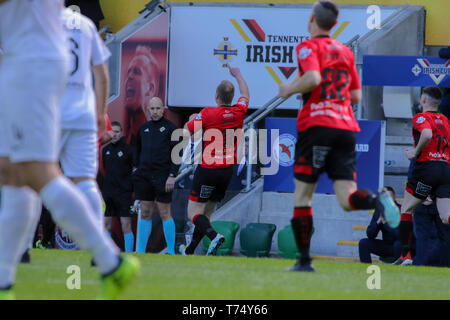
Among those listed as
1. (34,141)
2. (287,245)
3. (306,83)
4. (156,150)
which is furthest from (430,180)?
(34,141)

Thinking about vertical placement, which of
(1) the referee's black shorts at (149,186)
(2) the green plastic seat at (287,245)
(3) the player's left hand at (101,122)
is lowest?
(2) the green plastic seat at (287,245)

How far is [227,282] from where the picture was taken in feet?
19.2

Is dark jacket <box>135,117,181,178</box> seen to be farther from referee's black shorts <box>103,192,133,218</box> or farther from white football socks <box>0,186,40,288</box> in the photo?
white football socks <box>0,186,40,288</box>

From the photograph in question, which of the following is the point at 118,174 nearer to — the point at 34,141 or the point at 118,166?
the point at 118,166

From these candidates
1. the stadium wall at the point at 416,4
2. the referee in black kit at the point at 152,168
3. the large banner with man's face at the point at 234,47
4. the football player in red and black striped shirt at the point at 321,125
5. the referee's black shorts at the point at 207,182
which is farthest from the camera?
the stadium wall at the point at 416,4

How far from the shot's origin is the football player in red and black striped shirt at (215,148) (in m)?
11.0

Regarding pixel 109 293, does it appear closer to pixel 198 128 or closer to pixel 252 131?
pixel 198 128

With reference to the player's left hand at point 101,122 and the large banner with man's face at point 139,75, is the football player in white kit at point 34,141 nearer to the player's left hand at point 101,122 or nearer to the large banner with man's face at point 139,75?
the player's left hand at point 101,122

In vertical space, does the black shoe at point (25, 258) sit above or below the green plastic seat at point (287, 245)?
above

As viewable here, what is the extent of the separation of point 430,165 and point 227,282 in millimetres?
5510

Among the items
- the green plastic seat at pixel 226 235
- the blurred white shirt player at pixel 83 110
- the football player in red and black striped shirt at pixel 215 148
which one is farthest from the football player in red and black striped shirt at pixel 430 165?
the blurred white shirt player at pixel 83 110

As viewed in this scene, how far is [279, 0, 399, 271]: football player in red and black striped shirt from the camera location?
677 cm
